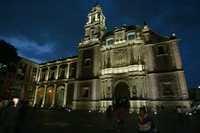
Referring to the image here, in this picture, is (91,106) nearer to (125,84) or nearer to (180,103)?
(125,84)

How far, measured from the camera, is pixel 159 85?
2812 cm

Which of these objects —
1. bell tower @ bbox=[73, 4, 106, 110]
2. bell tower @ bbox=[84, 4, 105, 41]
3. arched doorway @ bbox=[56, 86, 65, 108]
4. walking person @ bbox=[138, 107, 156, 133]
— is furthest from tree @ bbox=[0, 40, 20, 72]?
walking person @ bbox=[138, 107, 156, 133]

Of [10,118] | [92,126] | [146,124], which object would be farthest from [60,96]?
[146,124]

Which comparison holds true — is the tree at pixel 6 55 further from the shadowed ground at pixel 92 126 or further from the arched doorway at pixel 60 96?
the shadowed ground at pixel 92 126

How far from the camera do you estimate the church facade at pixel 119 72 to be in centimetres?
2756

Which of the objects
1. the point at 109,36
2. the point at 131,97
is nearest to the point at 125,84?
the point at 131,97

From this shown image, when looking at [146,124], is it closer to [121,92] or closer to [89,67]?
[121,92]

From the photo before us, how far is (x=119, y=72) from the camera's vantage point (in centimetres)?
3142

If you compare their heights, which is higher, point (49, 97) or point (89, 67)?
point (89, 67)

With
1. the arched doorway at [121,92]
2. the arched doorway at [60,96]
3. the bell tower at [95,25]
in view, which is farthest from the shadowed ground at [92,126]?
the bell tower at [95,25]

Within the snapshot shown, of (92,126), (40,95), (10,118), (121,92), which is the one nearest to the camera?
(10,118)

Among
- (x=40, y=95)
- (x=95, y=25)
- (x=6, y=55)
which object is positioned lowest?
(x=40, y=95)

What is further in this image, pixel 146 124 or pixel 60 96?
pixel 60 96

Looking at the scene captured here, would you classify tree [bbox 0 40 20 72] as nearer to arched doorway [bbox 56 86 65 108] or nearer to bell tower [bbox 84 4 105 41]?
arched doorway [bbox 56 86 65 108]
